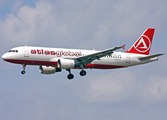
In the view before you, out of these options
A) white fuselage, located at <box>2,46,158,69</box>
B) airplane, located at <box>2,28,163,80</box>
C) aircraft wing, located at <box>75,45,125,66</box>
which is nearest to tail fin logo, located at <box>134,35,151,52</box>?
airplane, located at <box>2,28,163,80</box>

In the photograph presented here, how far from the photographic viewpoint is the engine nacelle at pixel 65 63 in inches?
2518

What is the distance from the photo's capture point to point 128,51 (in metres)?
73.2

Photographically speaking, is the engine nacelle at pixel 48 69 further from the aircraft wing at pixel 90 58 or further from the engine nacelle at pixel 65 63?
the aircraft wing at pixel 90 58

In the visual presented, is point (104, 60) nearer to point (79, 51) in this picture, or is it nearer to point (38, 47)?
point (79, 51)

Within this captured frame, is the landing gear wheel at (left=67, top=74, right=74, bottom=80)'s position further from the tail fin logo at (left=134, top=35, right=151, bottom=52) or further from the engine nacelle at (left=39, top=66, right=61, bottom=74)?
the tail fin logo at (left=134, top=35, right=151, bottom=52)

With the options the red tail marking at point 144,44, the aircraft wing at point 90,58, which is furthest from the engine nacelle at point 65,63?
the red tail marking at point 144,44

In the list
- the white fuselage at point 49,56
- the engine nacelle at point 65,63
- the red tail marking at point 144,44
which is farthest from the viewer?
the red tail marking at point 144,44

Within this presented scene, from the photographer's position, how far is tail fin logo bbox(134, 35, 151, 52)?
243 ft

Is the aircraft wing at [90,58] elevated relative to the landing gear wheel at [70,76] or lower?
elevated

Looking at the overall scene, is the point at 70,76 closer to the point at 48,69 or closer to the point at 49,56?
the point at 48,69

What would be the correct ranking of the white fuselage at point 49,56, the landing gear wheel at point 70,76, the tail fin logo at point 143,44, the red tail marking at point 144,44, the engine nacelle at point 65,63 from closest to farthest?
the white fuselage at point 49,56 < the engine nacelle at point 65,63 < the landing gear wheel at point 70,76 < the red tail marking at point 144,44 < the tail fin logo at point 143,44

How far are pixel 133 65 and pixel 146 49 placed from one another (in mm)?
4945

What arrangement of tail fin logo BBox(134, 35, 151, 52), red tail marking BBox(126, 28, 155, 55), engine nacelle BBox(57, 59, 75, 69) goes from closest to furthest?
engine nacelle BBox(57, 59, 75, 69), red tail marking BBox(126, 28, 155, 55), tail fin logo BBox(134, 35, 151, 52)

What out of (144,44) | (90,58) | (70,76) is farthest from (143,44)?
(70,76)
